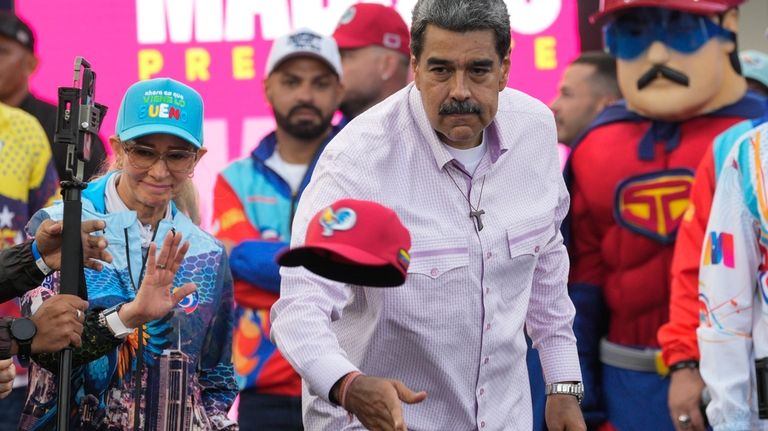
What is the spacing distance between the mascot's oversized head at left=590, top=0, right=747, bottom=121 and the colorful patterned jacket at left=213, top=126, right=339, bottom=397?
1.40 m

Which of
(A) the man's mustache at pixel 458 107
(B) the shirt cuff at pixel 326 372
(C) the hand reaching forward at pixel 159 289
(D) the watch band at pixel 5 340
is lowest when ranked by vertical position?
(B) the shirt cuff at pixel 326 372

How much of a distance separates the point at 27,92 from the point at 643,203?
3093 mm

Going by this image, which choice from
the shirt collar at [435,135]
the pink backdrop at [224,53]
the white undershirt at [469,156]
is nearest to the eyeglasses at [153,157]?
the shirt collar at [435,135]

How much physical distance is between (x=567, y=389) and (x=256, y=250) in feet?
6.49

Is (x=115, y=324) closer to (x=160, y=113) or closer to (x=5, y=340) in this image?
(x=5, y=340)

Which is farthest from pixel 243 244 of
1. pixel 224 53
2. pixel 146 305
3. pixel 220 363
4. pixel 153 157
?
pixel 146 305

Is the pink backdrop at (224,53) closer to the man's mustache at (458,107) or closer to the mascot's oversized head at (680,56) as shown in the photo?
the mascot's oversized head at (680,56)

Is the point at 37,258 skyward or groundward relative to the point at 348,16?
groundward

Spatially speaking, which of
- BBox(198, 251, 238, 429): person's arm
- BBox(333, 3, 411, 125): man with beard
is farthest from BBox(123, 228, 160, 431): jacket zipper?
BBox(333, 3, 411, 125): man with beard

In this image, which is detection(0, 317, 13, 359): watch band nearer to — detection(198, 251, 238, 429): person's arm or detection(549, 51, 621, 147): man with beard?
detection(198, 251, 238, 429): person's arm

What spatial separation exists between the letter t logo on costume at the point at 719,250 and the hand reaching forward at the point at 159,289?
1865mm

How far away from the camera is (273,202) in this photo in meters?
6.09

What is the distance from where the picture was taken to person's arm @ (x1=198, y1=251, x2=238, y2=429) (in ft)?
14.3

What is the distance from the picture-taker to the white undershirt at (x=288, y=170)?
6.13 meters
